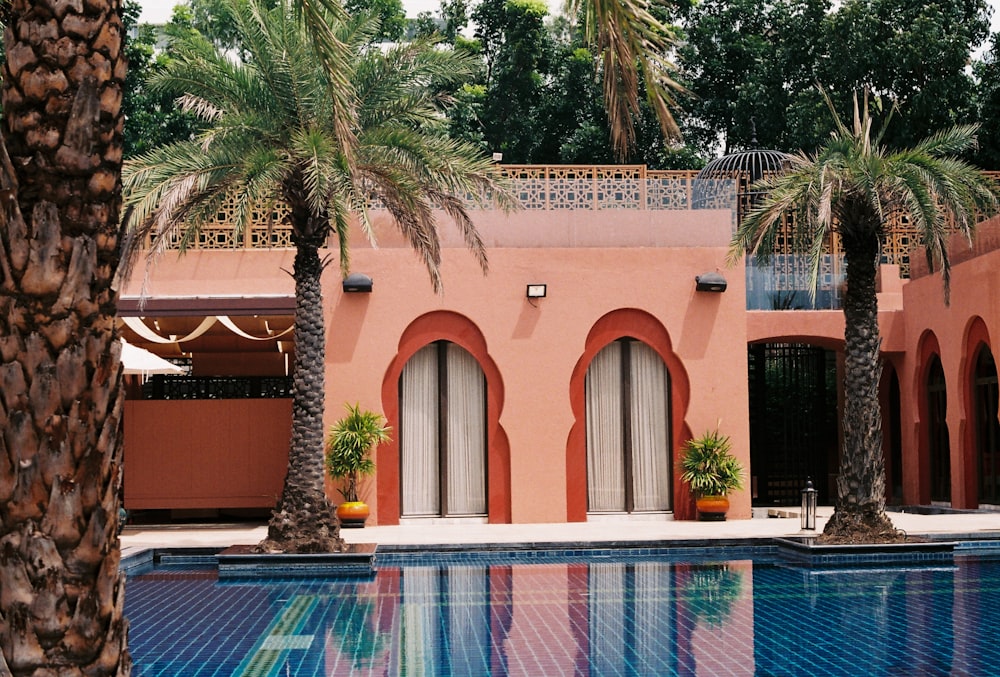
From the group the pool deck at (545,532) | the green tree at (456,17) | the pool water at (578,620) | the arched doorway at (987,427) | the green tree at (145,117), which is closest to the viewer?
the pool water at (578,620)

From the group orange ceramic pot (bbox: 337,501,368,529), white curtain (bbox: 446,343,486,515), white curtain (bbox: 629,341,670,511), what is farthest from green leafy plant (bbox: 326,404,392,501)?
white curtain (bbox: 629,341,670,511)

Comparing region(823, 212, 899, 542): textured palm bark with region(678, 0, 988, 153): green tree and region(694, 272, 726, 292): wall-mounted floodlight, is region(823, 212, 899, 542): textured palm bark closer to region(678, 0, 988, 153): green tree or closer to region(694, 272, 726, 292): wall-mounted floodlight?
region(694, 272, 726, 292): wall-mounted floodlight

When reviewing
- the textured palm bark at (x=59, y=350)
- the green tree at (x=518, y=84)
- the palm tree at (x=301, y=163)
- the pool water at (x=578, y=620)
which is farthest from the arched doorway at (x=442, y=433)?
the green tree at (x=518, y=84)

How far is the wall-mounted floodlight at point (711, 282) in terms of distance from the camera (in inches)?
806

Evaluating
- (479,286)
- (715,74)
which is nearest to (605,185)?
(479,286)

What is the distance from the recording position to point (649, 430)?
21.0 meters

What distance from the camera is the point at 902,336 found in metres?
25.0

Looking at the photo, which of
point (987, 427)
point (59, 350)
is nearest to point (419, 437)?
point (987, 427)

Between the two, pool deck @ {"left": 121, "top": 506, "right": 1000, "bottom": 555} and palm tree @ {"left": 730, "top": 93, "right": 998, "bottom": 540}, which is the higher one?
palm tree @ {"left": 730, "top": 93, "right": 998, "bottom": 540}

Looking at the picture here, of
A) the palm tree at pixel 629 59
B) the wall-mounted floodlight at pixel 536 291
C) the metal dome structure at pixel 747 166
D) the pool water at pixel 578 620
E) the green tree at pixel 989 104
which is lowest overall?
the pool water at pixel 578 620

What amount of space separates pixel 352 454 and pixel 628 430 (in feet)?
15.3

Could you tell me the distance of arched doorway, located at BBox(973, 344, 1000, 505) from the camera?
21.6 metres

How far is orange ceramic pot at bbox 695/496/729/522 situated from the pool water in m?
4.36

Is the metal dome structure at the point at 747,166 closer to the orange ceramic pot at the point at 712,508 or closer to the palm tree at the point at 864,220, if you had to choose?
the orange ceramic pot at the point at 712,508
